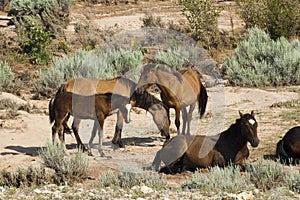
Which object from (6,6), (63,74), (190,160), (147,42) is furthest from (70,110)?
(6,6)

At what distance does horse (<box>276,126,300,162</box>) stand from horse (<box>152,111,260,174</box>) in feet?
2.91

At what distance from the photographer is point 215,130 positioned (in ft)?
51.1

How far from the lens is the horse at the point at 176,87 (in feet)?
47.0

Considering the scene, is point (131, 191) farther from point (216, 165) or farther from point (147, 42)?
point (147, 42)

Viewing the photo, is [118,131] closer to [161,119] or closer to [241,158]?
[161,119]

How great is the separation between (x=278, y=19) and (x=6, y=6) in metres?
16.6

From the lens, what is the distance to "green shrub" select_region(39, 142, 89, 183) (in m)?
10.9

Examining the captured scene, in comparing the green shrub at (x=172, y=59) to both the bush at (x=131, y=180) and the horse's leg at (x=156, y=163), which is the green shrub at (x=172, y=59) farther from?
the bush at (x=131, y=180)

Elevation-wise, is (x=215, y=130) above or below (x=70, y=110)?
below

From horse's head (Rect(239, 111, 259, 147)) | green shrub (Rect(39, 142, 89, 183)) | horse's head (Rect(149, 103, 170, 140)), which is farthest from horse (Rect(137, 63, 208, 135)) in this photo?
horse's head (Rect(239, 111, 259, 147))

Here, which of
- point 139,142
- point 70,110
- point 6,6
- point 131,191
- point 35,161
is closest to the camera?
point 131,191

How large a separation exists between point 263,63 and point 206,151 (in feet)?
32.6

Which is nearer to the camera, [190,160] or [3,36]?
[190,160]

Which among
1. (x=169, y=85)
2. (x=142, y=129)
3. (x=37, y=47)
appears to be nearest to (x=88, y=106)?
(x=169, y=85)
